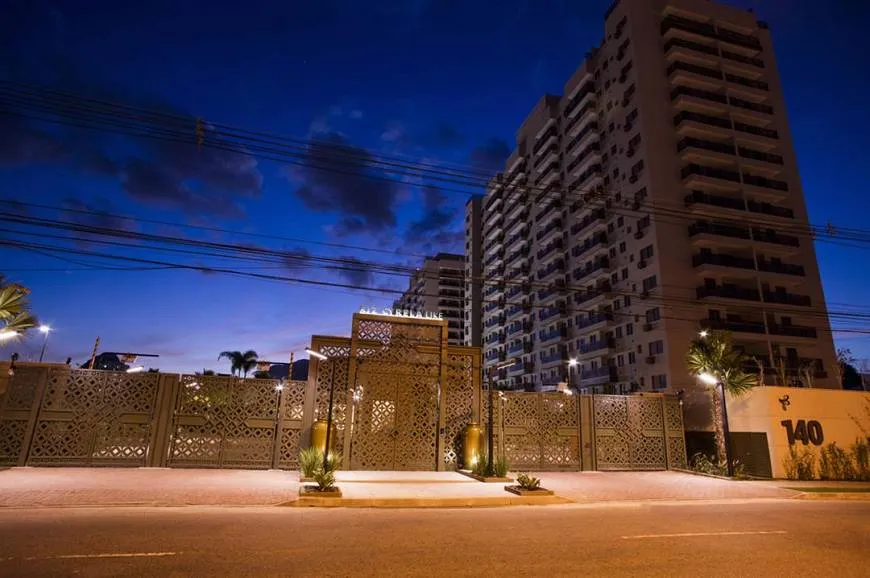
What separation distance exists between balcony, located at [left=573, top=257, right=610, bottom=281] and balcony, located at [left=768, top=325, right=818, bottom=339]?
17929 mm

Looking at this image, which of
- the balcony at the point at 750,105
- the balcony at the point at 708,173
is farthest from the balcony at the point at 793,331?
the balcony at the point at 750,105

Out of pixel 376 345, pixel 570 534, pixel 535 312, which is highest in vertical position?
pixel 535 312

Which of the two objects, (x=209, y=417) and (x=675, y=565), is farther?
(x=209, y=417)

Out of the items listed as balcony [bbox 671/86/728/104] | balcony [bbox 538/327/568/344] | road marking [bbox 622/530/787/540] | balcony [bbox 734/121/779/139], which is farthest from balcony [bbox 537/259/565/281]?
road marking [bbox 622/530/787/540]

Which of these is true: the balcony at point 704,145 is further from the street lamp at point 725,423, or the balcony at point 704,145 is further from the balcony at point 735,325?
the street lamp at point 725,423

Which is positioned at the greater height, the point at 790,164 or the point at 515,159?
the point at 515,159

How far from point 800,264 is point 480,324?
58309 millimetres

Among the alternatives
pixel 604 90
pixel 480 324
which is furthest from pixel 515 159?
pixel 480 324

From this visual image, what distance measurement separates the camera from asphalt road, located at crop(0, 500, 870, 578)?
5.77 meters

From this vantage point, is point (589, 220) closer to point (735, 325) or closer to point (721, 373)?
point (735, 325)

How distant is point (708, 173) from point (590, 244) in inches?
628

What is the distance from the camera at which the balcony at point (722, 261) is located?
4944 centimetres

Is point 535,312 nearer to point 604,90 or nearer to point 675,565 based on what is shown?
point 604,90

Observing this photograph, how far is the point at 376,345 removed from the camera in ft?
54.5
